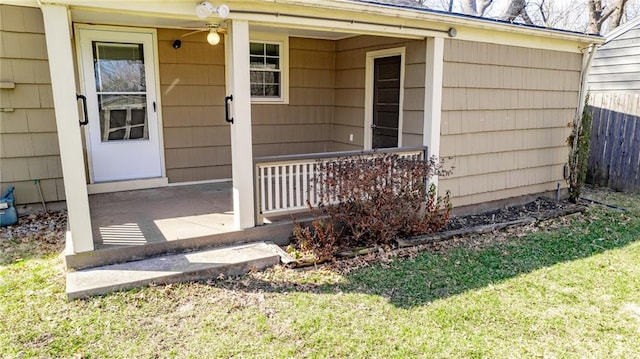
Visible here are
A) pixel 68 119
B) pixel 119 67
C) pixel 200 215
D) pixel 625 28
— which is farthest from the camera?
pixel 625 28

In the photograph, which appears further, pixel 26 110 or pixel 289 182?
pixel 26 110

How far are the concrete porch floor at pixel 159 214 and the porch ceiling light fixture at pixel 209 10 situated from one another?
2.01 meters

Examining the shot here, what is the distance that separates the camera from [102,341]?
2904mm

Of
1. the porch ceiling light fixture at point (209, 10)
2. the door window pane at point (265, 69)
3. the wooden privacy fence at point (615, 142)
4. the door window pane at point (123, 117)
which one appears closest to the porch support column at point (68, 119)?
the porch ceiling light fixture at point (209, 10)

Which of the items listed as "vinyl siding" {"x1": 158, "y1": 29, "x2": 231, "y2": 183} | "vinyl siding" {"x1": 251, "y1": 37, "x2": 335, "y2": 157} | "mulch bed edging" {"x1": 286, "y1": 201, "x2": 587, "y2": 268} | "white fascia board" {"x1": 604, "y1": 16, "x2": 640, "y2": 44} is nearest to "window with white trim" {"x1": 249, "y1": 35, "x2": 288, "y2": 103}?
"vinyl siding" {"x1": 251, "y1": 37, "x2": 335, "y2": 157}

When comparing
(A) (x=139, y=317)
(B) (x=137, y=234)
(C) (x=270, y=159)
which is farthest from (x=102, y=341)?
(C) (x=270, y=159)

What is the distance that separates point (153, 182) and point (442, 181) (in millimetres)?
3870

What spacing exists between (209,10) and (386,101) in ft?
10.1

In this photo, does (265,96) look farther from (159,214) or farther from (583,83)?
(583,83)

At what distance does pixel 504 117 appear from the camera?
20.0 ft

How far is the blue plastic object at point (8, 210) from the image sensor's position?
4785 mm

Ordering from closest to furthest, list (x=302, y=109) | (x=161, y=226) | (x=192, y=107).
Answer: (x=161, y=226) < (x=192, y=107) < (x=302, y=109)

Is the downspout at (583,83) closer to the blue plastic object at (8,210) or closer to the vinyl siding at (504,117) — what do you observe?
the vinyl siding at (504,117)

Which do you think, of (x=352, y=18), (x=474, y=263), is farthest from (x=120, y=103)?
(x=474, y=263)
